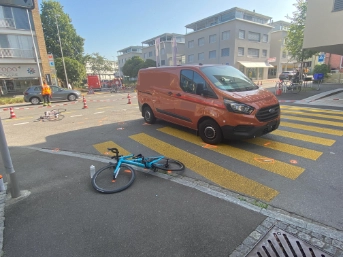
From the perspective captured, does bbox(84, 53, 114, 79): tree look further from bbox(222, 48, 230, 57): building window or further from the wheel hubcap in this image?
→ the wheel hubcap

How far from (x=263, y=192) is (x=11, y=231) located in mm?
3730

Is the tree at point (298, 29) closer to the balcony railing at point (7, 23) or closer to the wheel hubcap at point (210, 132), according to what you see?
the wheel hubcap at point (210, 132)

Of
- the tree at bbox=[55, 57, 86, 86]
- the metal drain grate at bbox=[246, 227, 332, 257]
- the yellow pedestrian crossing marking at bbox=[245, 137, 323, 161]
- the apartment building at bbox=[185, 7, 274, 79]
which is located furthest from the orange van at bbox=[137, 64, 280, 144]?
the apartment building at bbox=[185, 7, 274, 79]

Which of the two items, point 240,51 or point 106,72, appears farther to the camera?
point 106,72

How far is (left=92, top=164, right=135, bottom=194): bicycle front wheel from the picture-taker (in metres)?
3.65

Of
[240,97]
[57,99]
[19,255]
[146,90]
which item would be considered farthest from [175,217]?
[57,99]

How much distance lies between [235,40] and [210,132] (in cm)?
4188

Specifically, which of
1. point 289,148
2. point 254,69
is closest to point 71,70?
point 289,148

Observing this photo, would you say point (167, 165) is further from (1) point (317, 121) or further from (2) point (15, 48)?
(2) point (15, 48)

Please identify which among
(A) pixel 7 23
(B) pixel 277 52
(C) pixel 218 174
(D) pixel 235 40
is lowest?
(C) pixel 218 174

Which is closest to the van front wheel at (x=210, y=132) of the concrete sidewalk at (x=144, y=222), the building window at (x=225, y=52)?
the concrete sidewalk at (x=144, y=222)

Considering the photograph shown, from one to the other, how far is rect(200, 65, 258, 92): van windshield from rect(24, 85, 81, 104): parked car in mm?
16171

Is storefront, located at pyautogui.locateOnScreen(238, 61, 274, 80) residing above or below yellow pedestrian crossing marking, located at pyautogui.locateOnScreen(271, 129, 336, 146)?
above

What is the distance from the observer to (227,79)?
19.3 ft
